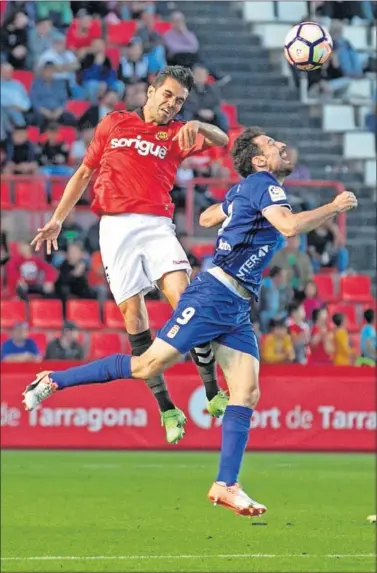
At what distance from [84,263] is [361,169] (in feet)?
21.0

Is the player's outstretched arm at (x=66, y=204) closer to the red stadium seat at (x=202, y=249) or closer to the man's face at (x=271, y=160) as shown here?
the man's face at (x=271, y=160)

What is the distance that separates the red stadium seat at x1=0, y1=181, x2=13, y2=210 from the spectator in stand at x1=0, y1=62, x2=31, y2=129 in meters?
1.44

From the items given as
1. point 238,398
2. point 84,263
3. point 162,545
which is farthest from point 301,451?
point 238,398

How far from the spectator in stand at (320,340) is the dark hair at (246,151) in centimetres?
1186

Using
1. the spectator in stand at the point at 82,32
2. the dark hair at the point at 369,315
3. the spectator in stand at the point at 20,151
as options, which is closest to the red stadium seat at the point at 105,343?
the spectator in stand at the point at 20,151

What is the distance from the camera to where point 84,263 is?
72.8ft

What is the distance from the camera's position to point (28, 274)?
2220 cm

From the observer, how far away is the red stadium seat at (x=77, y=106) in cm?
2455

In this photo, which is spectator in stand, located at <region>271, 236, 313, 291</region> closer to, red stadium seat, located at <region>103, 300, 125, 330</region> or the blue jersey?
red stadium seat, located at <region>103, 300, 125, 330</region>

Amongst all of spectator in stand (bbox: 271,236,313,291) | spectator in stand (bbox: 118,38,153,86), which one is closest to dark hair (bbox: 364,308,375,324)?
spectator in stand (bbox: 271,236,313,291)

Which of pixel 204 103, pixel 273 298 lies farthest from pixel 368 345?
pixel 204 103

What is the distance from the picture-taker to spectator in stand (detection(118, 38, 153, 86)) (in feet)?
80.0

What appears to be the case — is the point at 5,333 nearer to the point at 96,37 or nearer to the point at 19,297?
the point at 19,297

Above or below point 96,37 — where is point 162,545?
below
